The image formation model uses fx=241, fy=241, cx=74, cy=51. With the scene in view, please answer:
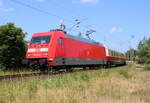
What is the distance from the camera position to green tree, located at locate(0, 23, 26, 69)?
72.3 feet

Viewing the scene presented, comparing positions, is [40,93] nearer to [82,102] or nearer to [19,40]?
[82,102]

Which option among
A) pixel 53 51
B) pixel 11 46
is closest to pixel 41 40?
pixel 53 51

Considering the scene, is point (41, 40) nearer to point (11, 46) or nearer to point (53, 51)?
point (53, 51)

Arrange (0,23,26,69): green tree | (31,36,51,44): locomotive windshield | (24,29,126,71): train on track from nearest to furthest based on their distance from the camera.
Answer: (24,29,126,71): train on track < (31,36,51,44): locomotive windshield < (0,23,26,69): green tree

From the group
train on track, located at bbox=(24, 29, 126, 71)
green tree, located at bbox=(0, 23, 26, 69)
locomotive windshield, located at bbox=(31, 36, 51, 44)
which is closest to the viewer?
train on track, located at bbox=(24, 29, 126, 71)

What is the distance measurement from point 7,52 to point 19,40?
1.69 metres

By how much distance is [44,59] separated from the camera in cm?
1789

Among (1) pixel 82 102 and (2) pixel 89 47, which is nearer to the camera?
(1) pixel 82 102

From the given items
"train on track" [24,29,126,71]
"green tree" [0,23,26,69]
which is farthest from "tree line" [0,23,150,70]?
"train on track" [24,29,126,71]

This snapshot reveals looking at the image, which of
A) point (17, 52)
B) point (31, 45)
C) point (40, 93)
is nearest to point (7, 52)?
point (17, 52)

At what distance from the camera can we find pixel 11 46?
22.5m

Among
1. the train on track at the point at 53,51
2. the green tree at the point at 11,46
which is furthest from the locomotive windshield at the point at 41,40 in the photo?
the green tree at the point at 11,46

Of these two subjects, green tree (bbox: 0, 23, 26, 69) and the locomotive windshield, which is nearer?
the locomotive windshield

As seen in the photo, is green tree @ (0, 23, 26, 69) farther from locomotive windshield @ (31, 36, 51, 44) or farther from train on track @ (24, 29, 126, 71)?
locomotive windshield @ (31, 36, 51, 44)
